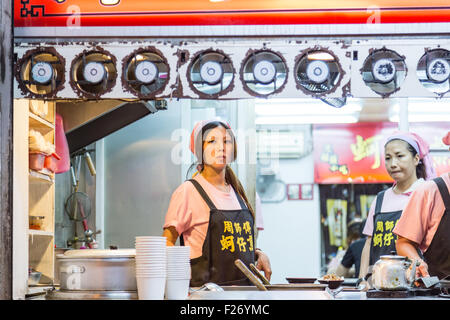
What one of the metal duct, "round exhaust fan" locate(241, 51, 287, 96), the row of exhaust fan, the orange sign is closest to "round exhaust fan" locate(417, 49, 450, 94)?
the row of exhaust fan

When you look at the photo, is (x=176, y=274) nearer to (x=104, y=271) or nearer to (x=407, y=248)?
(x=104, y=271)

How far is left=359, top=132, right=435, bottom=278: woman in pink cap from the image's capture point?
384cm

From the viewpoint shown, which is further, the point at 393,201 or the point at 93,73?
the point at 393,201

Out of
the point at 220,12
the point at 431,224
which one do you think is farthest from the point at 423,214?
the point at 220,12

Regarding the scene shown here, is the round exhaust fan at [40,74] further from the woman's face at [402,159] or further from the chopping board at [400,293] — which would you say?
the woman's face at [402,159]

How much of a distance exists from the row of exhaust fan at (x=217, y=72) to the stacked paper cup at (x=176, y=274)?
3.35 feet

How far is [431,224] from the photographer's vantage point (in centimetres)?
333

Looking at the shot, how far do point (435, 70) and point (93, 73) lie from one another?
1566mm

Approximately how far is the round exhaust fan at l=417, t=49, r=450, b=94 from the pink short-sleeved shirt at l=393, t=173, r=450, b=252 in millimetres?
464

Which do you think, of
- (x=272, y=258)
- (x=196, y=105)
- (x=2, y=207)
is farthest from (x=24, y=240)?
(x=272, y=258)

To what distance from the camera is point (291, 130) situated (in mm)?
4699

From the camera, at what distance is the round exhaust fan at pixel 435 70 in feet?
10.3

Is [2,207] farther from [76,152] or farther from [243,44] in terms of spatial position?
[243,44]

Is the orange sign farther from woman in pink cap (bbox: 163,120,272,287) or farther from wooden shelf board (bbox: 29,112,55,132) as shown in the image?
woman in pink cap (bbox: 163,120,272,287)
